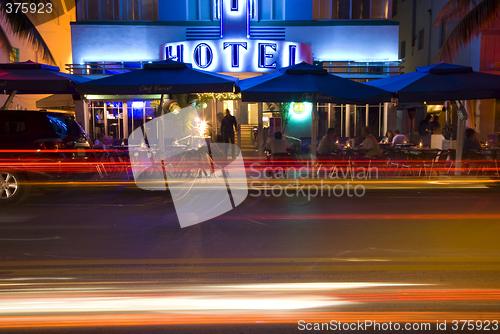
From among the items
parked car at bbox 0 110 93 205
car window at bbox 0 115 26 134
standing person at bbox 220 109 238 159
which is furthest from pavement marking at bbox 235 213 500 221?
standing person at bbox 220 109 238 159

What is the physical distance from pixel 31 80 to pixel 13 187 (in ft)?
9.98

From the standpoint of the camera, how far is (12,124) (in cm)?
854

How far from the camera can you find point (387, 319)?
3.46 metres

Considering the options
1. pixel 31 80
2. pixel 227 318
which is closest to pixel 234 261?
pixel 227 318

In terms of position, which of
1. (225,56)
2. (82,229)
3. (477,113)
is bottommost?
(82,229)

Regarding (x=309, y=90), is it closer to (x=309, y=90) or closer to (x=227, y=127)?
(x=309, y=90)

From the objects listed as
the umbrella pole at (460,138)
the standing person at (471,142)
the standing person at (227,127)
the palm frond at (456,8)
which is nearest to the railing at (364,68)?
the palm frond at (456,8)

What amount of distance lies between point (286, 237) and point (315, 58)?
1414 centimetres

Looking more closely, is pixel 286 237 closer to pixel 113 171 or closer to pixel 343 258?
pixel 343 258

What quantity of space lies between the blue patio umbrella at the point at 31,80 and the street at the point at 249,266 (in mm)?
3393

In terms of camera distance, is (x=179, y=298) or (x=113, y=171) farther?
(x=113, y=171)

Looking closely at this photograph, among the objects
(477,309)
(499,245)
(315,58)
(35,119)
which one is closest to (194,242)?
(477,309)

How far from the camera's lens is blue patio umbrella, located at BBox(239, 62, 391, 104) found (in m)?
9.91

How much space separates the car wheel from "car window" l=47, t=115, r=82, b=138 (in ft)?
4.00
